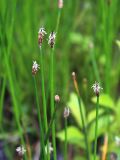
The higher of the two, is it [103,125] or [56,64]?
[56,64]

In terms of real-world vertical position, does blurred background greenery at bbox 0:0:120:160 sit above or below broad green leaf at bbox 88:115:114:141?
above

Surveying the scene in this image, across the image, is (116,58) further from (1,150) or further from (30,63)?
(1,150)

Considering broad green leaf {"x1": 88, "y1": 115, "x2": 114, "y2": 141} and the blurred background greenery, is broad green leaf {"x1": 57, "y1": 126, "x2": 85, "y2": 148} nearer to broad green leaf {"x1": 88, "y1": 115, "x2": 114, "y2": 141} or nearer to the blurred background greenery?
broad green leaf {"x1": 88, "y1": 115, "x2": 114, "y2": 141}

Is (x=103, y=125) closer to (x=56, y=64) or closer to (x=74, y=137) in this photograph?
(x=74, y=137)

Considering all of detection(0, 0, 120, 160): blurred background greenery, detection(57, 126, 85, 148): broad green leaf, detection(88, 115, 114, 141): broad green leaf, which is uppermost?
detection(0, 0, 120, 160): blurred background greenery

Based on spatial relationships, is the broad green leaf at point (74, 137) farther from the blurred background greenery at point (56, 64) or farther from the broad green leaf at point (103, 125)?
the blurred background greenery at point (56, 64)

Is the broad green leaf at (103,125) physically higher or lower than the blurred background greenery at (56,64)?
lower

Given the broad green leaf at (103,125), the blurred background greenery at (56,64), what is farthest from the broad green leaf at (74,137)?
the blurred background greenery at (56,64)

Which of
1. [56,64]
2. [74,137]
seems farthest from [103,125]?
[56,64]

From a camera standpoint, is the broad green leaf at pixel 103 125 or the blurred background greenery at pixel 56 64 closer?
the broad green leaf at pixel 103 125

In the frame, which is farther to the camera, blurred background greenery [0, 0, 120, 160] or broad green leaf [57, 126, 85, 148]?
blurred background greenery [0, 0, 120, 160]

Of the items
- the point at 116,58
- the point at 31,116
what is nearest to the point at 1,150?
the point at 31,116

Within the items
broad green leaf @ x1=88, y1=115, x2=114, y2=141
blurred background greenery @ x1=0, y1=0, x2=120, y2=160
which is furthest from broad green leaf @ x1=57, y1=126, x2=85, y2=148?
blurred background greenery @ x1=0, y1=0, x2=120, y2=160
